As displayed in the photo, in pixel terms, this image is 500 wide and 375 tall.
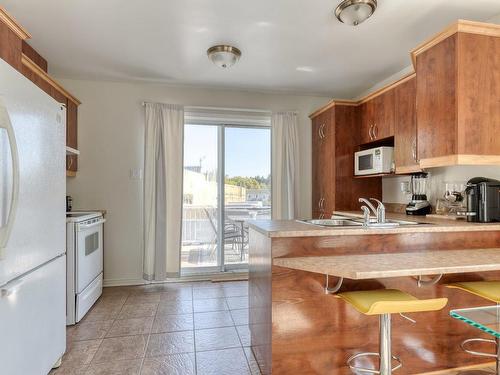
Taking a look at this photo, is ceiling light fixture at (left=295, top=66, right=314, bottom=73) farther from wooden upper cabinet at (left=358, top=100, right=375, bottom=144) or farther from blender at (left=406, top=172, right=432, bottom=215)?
blender at (left=406, top=172, right=432, bottom=215)

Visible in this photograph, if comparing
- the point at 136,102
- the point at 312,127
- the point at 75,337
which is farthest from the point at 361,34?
the point at 75,337

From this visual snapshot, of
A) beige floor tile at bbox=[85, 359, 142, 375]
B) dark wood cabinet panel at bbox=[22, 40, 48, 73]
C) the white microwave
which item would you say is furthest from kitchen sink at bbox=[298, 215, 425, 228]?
dark wood cabinet panel at bbox=[22, 40, 48, 73]

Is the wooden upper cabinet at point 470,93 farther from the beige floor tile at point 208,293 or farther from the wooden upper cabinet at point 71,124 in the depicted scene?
the wooden upper cabinet at point 71,124

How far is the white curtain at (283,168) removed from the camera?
13.4 ft

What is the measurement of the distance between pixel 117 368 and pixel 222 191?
2443 mm

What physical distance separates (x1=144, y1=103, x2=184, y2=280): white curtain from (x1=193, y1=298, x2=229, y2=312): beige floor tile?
0.73 m

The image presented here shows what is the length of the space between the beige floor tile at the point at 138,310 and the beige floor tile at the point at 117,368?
29.4 inches

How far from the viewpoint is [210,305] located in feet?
10.2

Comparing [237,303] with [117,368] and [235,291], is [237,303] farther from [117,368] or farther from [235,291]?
[117,368]

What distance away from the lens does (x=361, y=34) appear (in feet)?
8.70

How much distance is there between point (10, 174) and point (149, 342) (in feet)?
5.30

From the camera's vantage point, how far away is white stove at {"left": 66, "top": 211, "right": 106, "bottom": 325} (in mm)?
2621

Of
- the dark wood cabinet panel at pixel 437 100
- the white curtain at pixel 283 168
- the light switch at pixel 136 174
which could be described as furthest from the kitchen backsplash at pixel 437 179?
the light switch at pixel 136 174

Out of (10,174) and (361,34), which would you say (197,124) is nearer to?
(361,34)
